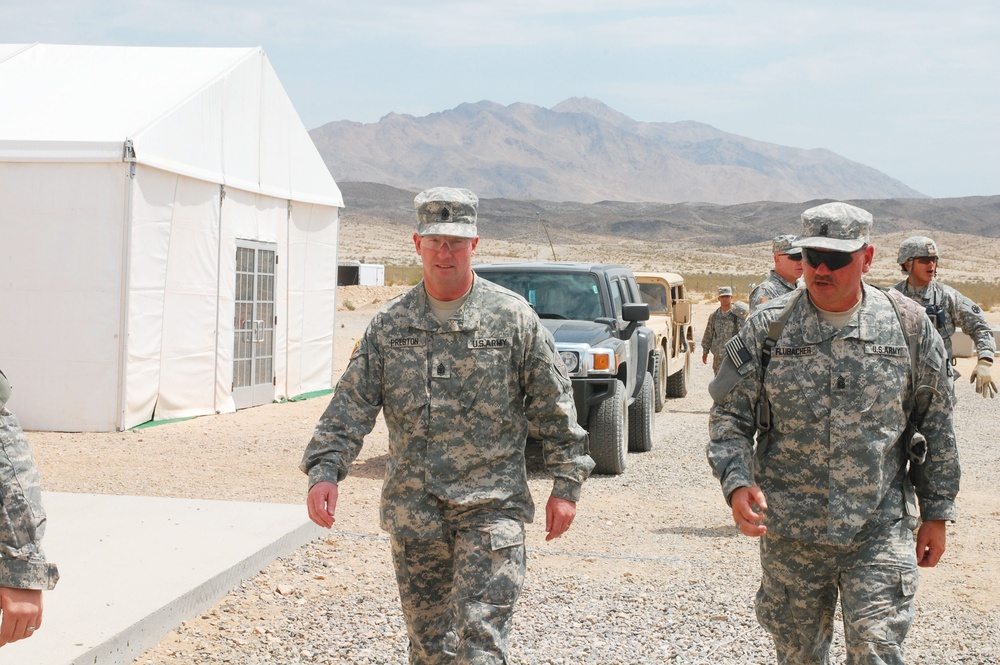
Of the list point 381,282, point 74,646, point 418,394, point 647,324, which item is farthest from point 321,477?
point 381,282

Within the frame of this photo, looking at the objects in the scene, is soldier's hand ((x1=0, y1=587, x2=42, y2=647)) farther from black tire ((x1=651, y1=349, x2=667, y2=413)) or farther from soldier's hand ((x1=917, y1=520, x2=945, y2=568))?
black tire ((x1=651, y1=349, x2=667, y2=413))

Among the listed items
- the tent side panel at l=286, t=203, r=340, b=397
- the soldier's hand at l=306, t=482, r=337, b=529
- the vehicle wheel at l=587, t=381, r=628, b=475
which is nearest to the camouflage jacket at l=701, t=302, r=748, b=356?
the vehicle wheel at l=587, t=381, r=628, b=475

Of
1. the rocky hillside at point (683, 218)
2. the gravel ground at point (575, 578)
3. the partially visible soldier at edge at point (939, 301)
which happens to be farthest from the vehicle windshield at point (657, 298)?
the rocky hillside at point (683, 218)

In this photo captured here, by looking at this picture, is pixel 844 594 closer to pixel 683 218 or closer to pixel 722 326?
pixel 722 326

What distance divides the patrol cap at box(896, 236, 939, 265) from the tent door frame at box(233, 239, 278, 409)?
7.64 meters

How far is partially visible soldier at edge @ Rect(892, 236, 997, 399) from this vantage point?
7.41 metres

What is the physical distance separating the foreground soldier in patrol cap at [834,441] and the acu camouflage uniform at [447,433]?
0.56 metres

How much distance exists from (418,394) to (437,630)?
29.8 inches

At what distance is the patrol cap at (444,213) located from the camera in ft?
12.4

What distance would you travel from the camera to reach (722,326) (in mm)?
13922

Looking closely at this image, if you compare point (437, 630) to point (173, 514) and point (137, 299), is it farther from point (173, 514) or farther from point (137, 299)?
point (137, 299)

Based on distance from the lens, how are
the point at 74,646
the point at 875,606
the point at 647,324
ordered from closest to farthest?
the point at 875,606, the point at 74,646, the point at 647,324

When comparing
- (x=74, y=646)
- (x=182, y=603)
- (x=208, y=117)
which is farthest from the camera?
(x=208, y=117)

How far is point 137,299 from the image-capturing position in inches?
435
